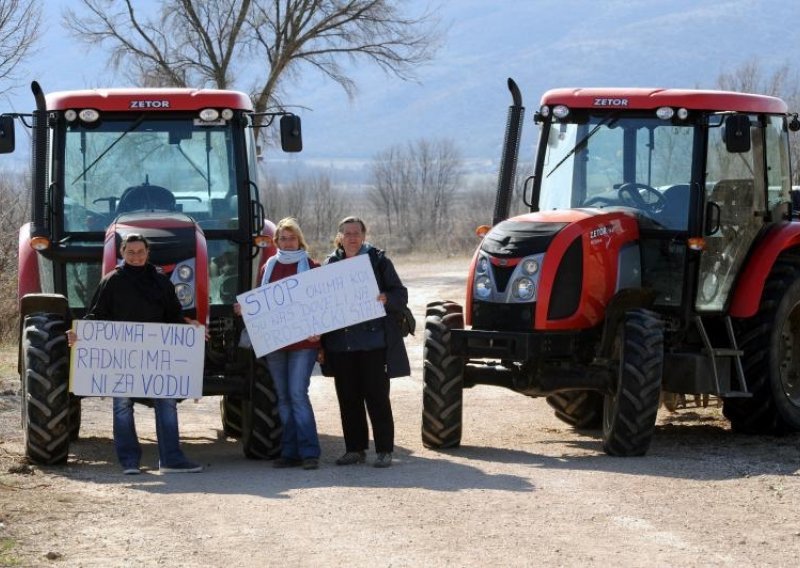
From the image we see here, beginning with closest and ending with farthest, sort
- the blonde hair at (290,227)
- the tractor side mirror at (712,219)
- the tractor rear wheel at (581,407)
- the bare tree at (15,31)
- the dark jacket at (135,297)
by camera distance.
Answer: the dark jacket at (135,297)
the blonde hair at (290,227)
the tractor side mirror at (712,219)
the tractor rear wheel at (581,407)
the bare tree at (15,31)

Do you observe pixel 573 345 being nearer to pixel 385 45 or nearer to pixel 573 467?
pixel 573 467

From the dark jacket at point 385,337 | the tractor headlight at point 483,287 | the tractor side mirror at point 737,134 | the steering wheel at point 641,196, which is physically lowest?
the dark jacket at point 385,337

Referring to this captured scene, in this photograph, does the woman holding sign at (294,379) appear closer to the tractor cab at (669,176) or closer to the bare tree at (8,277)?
the tractor cab at (669,176)

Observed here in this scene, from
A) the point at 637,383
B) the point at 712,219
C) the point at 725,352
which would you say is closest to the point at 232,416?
the point at 637,383

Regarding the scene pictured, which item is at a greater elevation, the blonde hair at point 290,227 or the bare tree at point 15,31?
the bare tree at point 15,31

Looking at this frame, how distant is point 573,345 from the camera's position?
37.3 ft

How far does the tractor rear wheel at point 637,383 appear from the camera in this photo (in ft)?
35.3

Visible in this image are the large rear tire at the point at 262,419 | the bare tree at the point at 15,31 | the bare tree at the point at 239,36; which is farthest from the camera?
the bare tree at the point at 239,36

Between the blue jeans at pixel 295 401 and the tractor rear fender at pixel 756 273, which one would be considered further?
the tractor rear fender at pixel 756 273

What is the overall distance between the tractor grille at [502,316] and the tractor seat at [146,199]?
230 centimetres

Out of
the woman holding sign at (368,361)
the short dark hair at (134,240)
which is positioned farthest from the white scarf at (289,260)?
the short dark hair at (134,240)

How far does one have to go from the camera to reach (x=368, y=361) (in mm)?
10539

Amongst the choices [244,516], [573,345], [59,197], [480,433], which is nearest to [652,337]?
[573,345]

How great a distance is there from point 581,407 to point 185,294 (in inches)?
152
